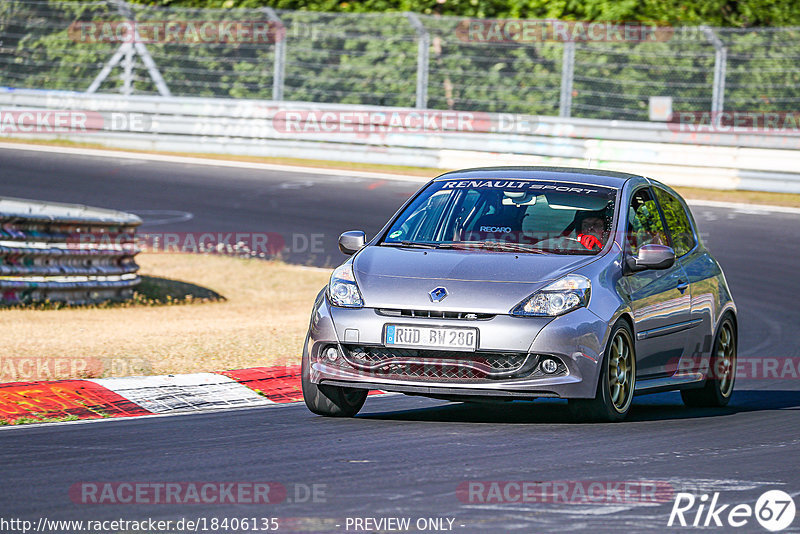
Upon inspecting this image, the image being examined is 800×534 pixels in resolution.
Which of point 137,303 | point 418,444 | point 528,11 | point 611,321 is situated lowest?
point 137,303

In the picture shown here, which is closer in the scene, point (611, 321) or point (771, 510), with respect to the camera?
point (771, 510)

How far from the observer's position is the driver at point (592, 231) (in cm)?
854

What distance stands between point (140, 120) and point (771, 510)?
71.1 feet

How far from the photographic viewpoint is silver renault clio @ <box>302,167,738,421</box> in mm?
7641

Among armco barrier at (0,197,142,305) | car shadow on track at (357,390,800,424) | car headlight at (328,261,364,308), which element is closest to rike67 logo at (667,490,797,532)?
car shadow on track at (357,390,800,424)

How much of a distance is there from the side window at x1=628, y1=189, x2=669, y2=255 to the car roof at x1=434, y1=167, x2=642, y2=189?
0.17m

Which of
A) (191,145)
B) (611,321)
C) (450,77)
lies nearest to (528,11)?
(450,77)

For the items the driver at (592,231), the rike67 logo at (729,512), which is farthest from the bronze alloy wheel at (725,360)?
the rike67 logo at (729,512)

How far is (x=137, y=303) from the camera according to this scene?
1494 cm

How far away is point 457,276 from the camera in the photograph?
7.84 meters

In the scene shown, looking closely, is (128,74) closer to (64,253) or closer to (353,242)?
(64,253)

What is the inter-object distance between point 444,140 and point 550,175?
15.2 metres

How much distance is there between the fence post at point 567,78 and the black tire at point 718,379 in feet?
48.4

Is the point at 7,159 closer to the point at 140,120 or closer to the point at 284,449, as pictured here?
the point at 140,120
